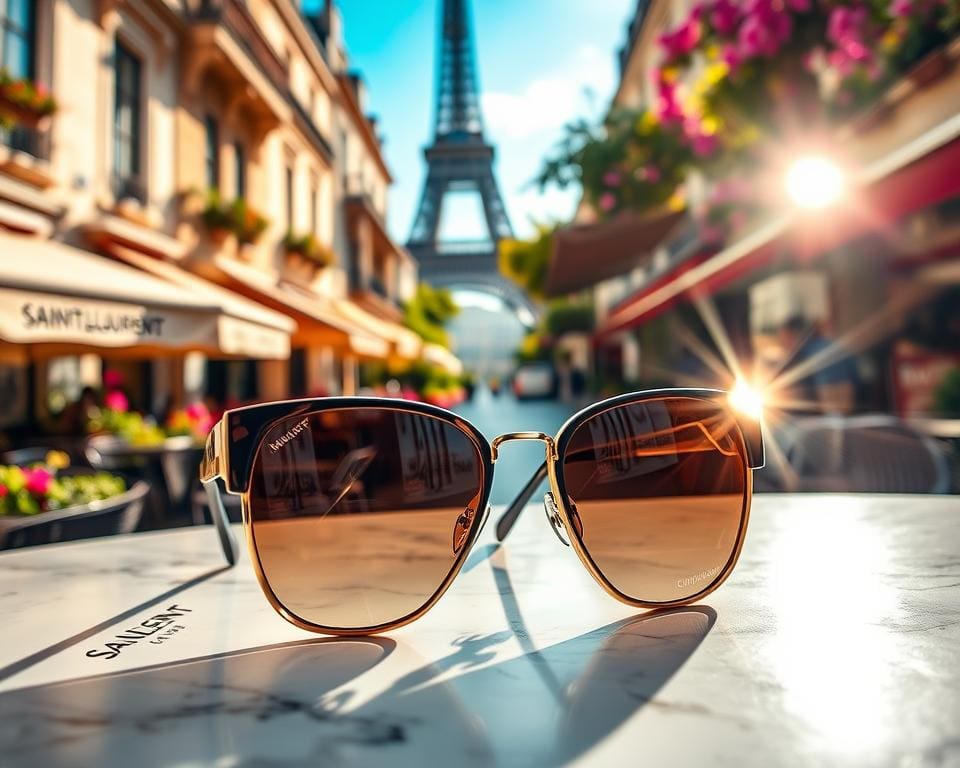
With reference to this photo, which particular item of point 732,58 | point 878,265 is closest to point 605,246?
point 878,265

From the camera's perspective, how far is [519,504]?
39.8 inches

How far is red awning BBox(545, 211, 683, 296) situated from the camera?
6879 mm

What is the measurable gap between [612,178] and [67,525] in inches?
218

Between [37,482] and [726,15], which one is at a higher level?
[726,15]

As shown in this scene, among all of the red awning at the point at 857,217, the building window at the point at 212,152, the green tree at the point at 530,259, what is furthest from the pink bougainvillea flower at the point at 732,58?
the green tree at the point at 530,259

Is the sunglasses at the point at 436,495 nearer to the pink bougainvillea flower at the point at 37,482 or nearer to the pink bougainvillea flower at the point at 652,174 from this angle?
the pink bougainvillea flower at the point at 37,482

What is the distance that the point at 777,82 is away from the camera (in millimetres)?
4328

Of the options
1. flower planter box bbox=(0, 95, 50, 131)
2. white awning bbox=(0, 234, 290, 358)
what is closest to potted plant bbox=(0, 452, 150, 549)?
white awning bbox=(0, 234, 290, 358)

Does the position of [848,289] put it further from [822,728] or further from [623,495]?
[822,728]

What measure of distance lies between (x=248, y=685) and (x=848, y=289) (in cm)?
646

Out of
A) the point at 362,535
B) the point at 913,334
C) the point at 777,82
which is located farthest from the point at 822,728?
the point at 913,334

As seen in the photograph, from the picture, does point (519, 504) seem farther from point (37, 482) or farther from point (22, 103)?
point (22, 103)

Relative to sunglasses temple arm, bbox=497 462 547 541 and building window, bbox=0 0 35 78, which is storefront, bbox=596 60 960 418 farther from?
building window, bbox=0 0 35 78

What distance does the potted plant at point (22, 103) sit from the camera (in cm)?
459
